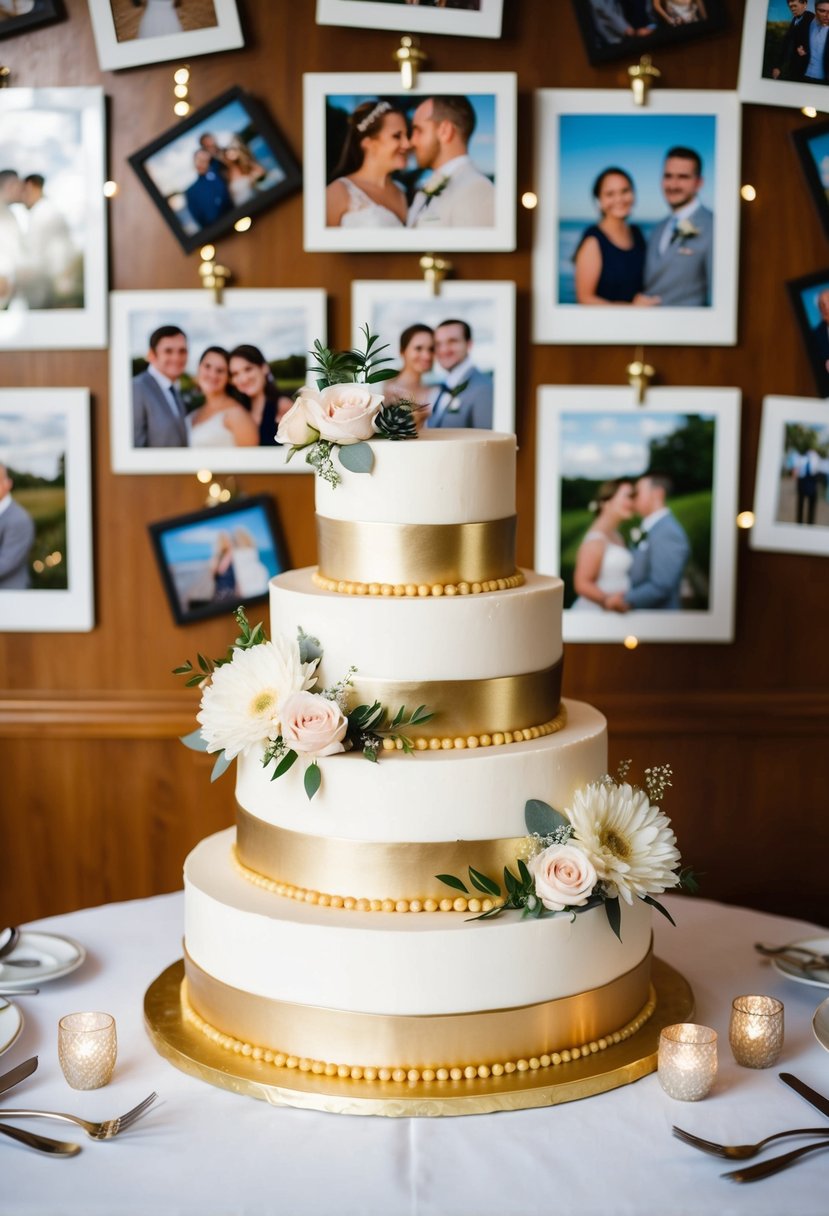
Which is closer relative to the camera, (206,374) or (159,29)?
(159,29)

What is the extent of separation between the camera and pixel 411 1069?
187 centimetres

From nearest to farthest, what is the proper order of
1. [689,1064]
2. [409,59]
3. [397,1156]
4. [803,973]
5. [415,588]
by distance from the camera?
[397,1156] → [689,1064] → [415,588] → [803,973] → [409,59]

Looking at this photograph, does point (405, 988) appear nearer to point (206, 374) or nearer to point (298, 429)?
point (298, 429)

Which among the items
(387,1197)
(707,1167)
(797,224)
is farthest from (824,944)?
(797,224)

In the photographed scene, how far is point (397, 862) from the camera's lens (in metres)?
1.92

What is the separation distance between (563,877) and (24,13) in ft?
8.71

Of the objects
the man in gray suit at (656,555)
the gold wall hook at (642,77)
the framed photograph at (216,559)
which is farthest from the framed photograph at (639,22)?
the framed photograph at (216,559)

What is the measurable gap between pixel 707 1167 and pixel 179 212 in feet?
8.56

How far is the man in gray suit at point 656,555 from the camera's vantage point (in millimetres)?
3389

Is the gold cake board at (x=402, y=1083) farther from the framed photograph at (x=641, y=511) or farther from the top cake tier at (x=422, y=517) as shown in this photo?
the framed photograph at (x=641, y=511)

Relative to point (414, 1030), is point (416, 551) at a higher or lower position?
higher

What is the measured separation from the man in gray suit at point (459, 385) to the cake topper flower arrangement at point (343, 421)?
126cm

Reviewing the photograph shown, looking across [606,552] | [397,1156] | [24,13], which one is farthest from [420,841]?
[24,13]

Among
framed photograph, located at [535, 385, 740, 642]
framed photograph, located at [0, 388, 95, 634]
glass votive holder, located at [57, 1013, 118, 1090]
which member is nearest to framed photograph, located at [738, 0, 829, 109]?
framed photograph, located at [535, 385, 740, 642]
